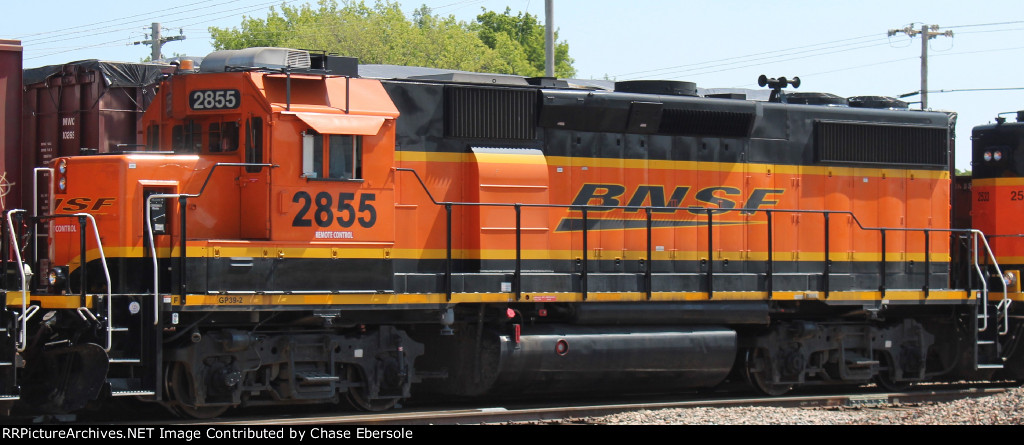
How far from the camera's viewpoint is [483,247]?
11594 mm

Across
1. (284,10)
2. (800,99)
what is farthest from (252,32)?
(800,99)

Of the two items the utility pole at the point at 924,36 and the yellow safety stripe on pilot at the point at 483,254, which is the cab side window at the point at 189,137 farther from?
the utility pole at the point at 924,36

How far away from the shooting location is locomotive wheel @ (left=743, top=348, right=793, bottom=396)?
13219mm

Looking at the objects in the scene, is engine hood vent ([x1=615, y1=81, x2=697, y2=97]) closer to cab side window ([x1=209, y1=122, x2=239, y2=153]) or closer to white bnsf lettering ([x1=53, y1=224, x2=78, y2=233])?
cab side window ([x1=209, y1=122, x2=239, y2=153])

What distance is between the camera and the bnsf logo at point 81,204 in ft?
32.9

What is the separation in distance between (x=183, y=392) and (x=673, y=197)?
18.5 ft

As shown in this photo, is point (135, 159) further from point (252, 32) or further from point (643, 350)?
point (252, 32)

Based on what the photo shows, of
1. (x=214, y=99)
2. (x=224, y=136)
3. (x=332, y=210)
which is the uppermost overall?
(x=214, y=99)

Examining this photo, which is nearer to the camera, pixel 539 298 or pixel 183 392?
pixel 183 392

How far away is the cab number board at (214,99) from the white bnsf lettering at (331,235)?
1.33 meters

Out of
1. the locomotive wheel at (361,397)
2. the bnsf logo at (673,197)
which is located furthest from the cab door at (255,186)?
the bnsf logo at (673,197)

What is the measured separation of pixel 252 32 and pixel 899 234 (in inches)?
1931

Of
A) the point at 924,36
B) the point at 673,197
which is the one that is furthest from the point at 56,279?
the point at 924,36

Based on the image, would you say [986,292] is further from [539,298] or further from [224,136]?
[224,136]
